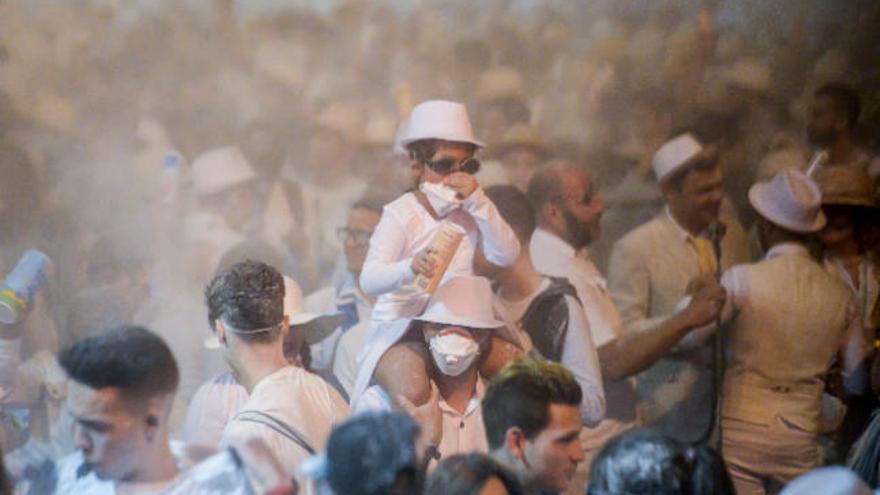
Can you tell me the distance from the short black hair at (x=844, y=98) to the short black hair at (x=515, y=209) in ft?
6.49

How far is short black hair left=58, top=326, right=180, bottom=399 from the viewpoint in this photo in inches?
193

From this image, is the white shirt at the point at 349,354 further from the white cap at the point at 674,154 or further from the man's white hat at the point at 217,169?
the white cap at the point at 674,154

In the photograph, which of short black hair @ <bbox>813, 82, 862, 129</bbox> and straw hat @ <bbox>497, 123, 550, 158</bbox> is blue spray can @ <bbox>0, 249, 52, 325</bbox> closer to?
straw hat @ <bbox>497, 123, 550, 158</bbox>

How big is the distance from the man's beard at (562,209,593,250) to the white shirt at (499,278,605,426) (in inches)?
14.4

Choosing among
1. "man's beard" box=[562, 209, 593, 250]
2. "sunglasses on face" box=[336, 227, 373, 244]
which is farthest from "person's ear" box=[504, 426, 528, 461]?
"man's beard" box=[562, 209, 593, 250]

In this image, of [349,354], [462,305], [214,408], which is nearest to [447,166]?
[462,305]

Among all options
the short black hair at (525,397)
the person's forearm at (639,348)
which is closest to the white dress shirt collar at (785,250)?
the person's forearm at (639,348)

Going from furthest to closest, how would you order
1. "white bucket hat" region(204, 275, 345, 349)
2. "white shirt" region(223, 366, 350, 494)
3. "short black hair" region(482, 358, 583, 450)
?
1. "white bucket hat" region(204, 275, 345, 349)
2. "short black hair" region(482, 358, 583, 450)
3. "white shirt" region(223, 366, 350, 494)

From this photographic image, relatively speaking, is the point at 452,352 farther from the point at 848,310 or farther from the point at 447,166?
the point at 848,310

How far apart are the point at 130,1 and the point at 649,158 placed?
9.84 feet

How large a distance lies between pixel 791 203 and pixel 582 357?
1565 millimetres

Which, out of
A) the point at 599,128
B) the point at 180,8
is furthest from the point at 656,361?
the point at 180,8

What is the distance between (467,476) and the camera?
4.62m

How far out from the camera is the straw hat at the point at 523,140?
738 centimetres
